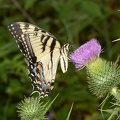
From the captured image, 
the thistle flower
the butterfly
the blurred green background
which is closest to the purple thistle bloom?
the thistle flower

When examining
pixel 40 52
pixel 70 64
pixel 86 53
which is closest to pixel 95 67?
pixel 86 53

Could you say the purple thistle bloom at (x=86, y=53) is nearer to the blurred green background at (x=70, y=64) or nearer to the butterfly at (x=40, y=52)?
the butterfly at (x=40, y=52)

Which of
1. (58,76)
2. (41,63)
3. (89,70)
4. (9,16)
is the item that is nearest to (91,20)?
(58,76)

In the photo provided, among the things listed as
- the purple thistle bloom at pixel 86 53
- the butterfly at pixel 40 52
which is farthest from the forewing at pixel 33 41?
the purple thistle bloom at pixel 86 53

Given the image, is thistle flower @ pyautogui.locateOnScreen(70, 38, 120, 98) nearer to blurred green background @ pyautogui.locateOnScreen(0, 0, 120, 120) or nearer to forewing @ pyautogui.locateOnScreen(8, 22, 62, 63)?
forewing @ pyautogui.locateOnScreen(8, 22, 62, 63)

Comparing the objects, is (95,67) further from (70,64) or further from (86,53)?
(70,64)

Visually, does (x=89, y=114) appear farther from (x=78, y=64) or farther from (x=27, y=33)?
(x=78, y=64)
